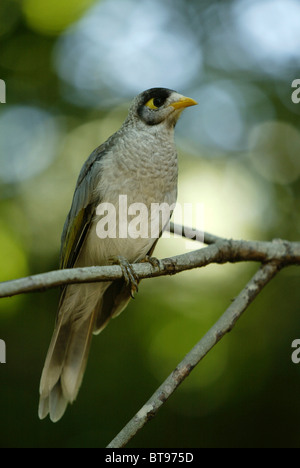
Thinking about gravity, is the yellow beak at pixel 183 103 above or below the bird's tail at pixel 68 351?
above

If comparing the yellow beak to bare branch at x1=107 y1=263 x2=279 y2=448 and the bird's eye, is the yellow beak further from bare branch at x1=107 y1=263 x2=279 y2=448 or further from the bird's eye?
bare branch at x1=107 y1=263 x2=279 y2=448

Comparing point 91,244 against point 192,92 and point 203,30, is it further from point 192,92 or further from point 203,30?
point 203,30

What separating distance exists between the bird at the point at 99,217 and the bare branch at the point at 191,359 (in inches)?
38.0

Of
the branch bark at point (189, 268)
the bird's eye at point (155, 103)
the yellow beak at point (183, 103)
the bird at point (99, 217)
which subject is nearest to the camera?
the branch bark at point (189, 268)

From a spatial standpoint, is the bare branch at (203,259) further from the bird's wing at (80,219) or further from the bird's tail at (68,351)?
the bird's tail at (68,351)

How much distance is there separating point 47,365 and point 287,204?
10.6ft

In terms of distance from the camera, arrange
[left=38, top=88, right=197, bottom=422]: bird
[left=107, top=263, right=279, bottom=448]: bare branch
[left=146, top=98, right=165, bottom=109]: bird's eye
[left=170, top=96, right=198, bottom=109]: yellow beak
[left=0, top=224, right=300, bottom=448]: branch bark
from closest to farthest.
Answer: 1. [left=0, top=224, right=300, bottom=448]: branch bark
2. [left=107, top=263, right=279, bottom=448]: bare branch
3. [left=38, top=88, right=197, bottom=422]: bird
4. [left=170, top=96, right=198, bottom=109]: yellow beak
5. [left=146, top=98, right=165, bottom=109]: bird's eye

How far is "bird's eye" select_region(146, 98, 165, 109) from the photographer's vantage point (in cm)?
424

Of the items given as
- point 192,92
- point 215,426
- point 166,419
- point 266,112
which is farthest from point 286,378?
point 192,92

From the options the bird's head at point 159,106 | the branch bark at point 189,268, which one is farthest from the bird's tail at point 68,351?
the bird's head at point 159,106

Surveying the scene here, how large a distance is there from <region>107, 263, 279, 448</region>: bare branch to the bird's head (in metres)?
1.59

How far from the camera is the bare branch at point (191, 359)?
7.87 ft

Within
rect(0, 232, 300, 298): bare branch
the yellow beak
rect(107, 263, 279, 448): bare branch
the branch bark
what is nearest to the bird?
the yellow beak

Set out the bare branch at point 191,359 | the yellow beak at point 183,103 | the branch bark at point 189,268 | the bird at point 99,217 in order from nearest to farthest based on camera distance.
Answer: the branch bark at point 189,268, the bare branch at point 191,359, the bird at point 99,217, the yellow beak at point 183,103
